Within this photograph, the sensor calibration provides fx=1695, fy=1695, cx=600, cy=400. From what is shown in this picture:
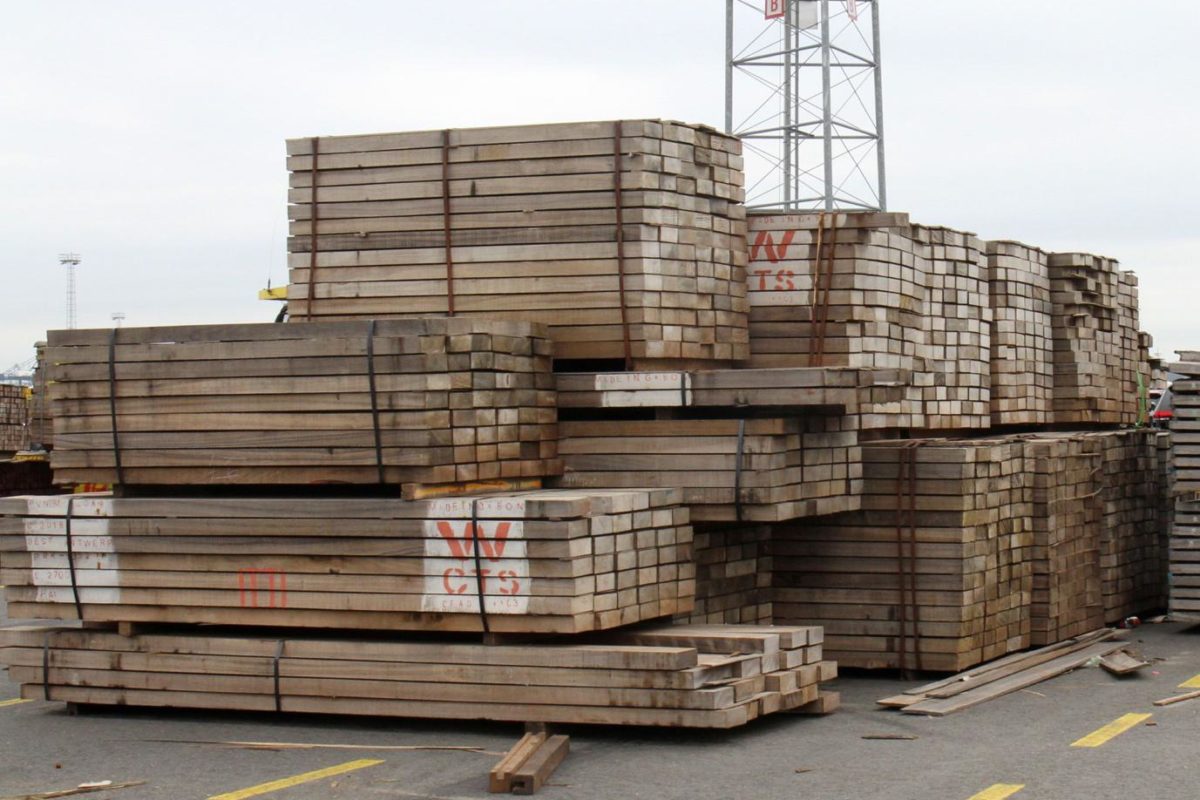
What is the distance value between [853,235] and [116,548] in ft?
17.3

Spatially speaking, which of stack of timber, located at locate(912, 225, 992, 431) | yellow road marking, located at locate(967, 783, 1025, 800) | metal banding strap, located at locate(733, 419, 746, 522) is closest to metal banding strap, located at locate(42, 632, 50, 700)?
metal banding strap, located at locate(733, 419, 746, 522)

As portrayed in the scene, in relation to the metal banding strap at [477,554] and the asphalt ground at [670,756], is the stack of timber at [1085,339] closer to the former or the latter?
the asphalt ground at [670,756]

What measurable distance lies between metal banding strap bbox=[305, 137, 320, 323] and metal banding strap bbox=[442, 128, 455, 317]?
0.91 meters

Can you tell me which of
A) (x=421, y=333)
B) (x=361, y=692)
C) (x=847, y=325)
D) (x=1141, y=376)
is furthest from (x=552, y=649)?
(x=1141, y=376)

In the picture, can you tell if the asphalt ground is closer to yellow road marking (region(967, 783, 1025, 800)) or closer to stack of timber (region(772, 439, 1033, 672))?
yellow road marking (region(967, 783, 1025, 800))

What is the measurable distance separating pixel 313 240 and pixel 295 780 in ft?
13.8

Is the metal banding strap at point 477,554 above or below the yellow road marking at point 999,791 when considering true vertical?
above

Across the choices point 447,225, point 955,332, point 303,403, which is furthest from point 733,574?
point 955,332

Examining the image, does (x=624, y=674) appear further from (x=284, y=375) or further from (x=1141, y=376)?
(x=1141, y=376)

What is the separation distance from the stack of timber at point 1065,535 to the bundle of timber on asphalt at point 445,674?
328 centimetres

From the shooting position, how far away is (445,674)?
29.9ft

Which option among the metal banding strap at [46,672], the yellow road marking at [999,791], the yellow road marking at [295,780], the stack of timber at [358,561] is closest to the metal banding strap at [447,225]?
the stack of timber at [358,561]

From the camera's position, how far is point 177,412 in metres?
9.65

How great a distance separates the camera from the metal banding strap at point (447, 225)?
10.7 metres
